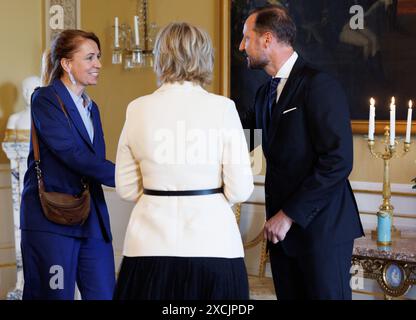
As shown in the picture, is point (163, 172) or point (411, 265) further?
point (411, 265)

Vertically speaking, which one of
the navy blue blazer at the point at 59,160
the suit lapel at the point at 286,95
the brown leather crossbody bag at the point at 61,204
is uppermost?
the suit lapel at the point at 286,95

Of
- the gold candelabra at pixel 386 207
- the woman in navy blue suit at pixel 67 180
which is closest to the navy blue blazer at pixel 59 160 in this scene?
the woman in navy blue suit at pixel 67 180

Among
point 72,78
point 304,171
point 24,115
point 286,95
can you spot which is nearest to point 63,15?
point 24,115

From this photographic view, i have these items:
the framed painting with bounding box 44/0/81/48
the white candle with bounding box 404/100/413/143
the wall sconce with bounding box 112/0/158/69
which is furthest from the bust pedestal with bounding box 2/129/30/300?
the white candle with bounding box 404/100/413/143

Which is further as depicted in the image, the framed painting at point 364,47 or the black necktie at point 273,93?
the framed painting at point 364,47

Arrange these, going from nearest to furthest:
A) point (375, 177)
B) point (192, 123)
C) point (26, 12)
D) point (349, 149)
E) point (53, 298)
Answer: point (192, 123), point (349, 149), point (53, 298), point (375, 177), point (26, 12)

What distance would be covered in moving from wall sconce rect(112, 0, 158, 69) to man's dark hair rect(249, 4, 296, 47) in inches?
103

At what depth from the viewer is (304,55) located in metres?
4.66

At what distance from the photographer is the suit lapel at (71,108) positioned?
3.46 meters

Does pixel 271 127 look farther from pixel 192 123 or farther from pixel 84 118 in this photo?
pixel 84 118

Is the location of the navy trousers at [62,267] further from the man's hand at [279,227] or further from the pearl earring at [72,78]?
the man's hand at [279,227]

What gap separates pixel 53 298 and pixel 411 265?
1.79 m

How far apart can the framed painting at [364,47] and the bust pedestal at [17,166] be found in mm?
2133
